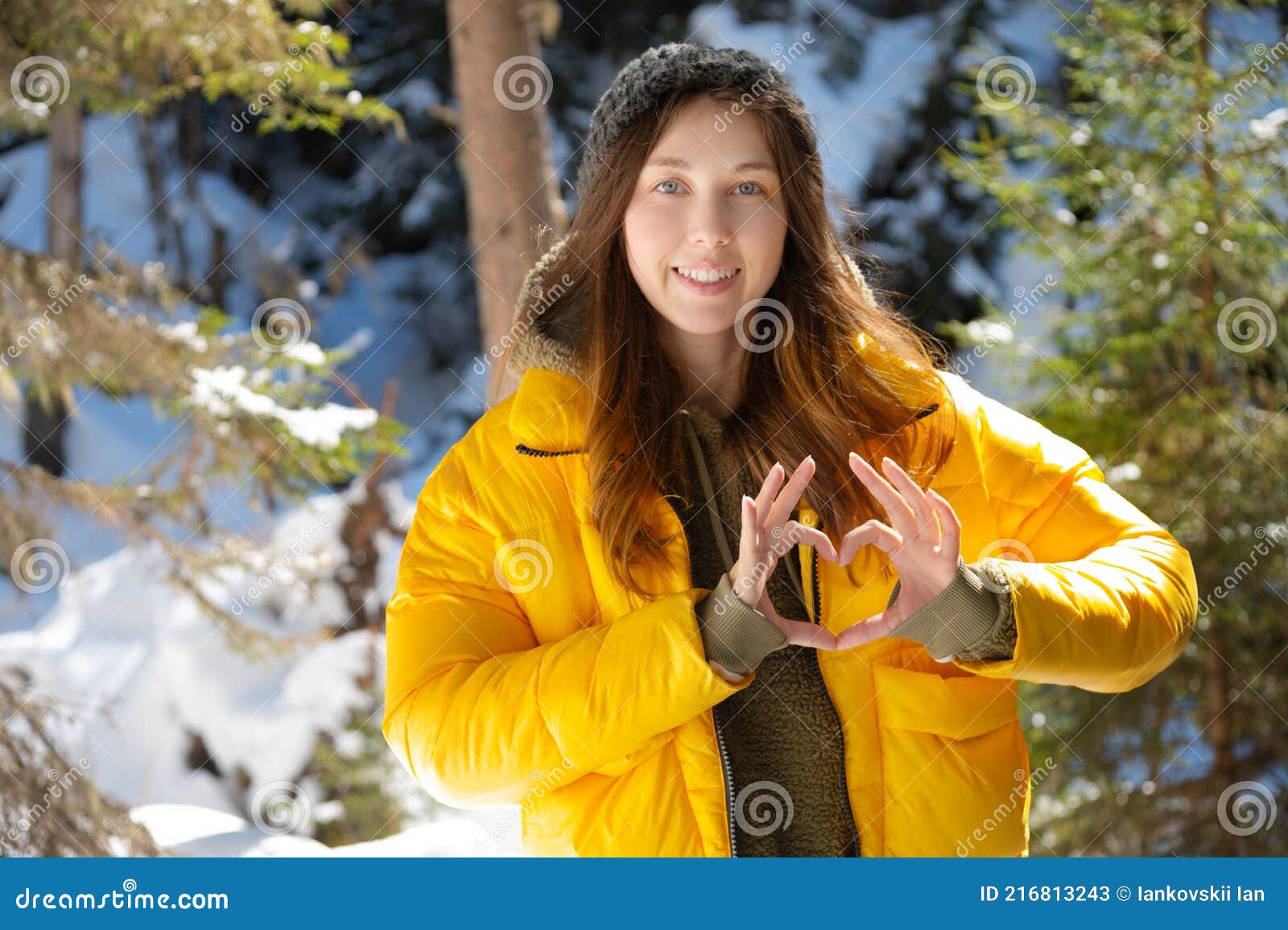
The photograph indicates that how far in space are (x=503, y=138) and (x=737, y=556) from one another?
2774mm

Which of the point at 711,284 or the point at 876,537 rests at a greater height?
the point at 711,284

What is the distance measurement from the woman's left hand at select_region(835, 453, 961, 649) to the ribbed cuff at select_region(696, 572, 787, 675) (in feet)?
0.31

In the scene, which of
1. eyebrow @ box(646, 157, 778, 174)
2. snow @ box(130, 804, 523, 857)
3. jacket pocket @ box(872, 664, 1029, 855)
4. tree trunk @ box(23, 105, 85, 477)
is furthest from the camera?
tree trunk @ box(23, 105, 85, 477)

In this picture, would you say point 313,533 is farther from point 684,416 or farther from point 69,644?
point 684,416

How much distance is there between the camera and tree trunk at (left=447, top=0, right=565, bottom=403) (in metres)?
4.08

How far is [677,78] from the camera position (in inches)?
68.1

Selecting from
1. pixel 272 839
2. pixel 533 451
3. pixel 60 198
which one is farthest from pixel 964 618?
pixel 60 198

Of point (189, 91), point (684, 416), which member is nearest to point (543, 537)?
point (684, 416)

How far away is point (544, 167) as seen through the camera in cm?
421

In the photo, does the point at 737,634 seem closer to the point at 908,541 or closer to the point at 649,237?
the point at 908,541

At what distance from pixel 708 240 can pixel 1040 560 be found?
67 centimetres

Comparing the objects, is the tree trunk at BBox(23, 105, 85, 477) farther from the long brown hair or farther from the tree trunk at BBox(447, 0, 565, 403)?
the long brown hair

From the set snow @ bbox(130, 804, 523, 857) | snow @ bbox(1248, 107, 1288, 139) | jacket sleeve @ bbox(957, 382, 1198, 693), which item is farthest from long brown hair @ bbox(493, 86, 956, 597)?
snow @ bbox(1248, 107, 1288, 139)

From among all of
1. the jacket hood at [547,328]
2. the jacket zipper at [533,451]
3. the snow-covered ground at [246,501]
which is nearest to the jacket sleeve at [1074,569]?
the jacket hood at [547,328]
